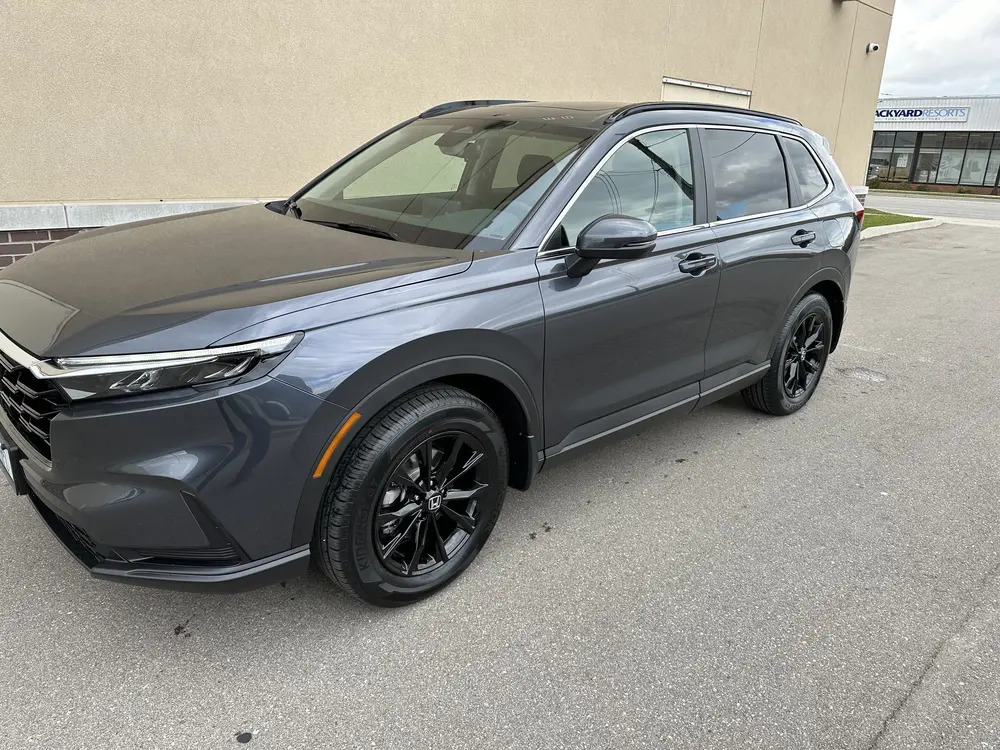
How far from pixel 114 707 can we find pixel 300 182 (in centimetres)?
549

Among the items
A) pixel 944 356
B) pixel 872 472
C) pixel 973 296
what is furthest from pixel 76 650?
pixel 973 296

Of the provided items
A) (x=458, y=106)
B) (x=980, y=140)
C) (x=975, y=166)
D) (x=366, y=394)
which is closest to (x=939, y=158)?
A: (x=975, y=166)

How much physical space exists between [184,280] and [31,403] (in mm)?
581

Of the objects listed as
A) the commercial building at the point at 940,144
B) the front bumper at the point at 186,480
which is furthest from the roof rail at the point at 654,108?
the commercial building at the point at 940,144

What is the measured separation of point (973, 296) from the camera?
8594mm

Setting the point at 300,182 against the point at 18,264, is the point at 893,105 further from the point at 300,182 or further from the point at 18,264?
the point at 18,264

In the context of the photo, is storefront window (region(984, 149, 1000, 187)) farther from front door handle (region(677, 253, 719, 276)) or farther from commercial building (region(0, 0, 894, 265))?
front door handle (region(677, 253, 719, 276))

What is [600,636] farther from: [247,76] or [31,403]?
[247,76]

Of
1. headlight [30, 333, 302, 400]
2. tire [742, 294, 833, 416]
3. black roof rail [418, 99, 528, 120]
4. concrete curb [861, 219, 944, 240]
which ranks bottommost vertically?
concrete curb [861, 219, 944, 240]

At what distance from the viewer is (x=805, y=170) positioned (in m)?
4.30

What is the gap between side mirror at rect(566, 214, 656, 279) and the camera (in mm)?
2705

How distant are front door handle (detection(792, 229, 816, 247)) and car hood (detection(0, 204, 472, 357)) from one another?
231 cm

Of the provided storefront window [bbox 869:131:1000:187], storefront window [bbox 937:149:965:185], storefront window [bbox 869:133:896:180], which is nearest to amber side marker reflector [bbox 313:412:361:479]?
storefront window [bbox 869:131:1000:187]

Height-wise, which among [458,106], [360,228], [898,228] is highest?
[458,106]
